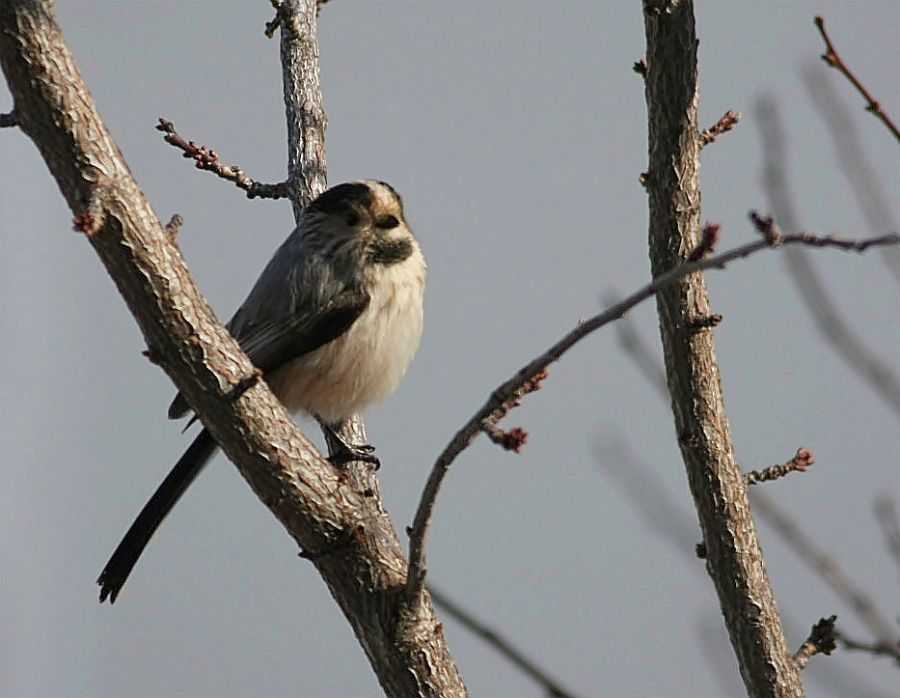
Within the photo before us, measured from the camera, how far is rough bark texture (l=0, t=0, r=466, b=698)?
255 centimetres

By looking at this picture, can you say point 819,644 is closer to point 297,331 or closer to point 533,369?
point 533,369

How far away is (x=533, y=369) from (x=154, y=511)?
2.27 m

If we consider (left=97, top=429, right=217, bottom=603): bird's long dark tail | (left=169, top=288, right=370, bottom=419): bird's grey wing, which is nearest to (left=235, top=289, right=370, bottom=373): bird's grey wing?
(left=169, top=288, right=370, bottom=419): bird's grey wing

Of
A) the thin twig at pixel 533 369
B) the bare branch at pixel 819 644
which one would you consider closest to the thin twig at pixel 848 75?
the thin twig at pixel 533 369

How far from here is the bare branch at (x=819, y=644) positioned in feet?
10.8

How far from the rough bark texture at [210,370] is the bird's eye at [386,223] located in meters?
1.58

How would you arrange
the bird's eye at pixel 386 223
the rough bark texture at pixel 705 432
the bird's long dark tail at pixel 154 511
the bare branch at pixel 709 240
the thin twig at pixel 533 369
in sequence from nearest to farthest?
the thin twig at pixel 533 369, the bare branch at pixel 709 240, the rough bark texture at pixel 705 432, the bird's long dark tail at pixel 154 511, the bird's eye at pixel 386 223

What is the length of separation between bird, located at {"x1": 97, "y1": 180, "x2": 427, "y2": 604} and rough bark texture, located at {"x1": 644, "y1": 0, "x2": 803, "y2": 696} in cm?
144

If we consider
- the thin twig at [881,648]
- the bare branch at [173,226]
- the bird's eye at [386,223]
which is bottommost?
the thin twig at [881,648]

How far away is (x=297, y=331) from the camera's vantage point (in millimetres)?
4316

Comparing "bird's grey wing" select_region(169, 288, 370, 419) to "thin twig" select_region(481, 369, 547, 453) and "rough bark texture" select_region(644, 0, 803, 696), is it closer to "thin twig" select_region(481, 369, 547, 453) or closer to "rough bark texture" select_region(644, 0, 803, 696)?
"rough bark texture" select_region(644, 0, 803, 696)

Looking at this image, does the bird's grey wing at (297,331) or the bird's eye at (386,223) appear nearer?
the bird's grey wing at (297,331)

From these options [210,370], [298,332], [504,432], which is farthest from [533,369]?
[298,332]

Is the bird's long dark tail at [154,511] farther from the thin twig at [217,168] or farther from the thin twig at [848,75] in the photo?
the thin twig at [848,75]
